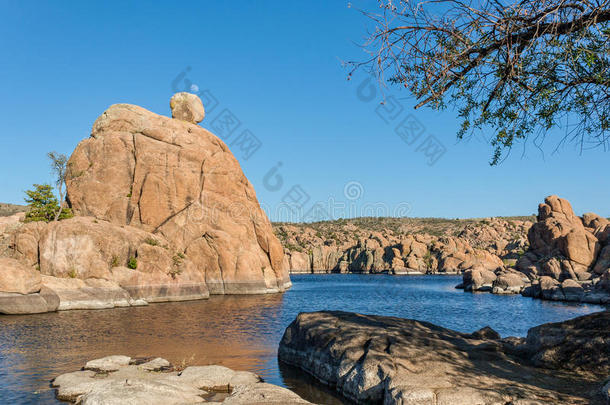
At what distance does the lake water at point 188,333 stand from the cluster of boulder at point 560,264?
8354 millimetres

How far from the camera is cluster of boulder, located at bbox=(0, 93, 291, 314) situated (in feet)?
141

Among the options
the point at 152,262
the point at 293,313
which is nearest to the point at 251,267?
the point at 152,262

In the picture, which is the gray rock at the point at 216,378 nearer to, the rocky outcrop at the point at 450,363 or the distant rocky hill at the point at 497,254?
the rocky outcrop at the point at 450,363

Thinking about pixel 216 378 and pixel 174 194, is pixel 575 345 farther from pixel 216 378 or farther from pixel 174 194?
pixel 174 194

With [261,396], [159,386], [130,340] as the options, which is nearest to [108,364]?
[159,386]

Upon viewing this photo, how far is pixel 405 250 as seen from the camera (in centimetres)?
13750

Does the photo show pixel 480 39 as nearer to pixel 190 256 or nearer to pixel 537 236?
pixel 190 256

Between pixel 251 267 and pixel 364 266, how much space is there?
3532 inches

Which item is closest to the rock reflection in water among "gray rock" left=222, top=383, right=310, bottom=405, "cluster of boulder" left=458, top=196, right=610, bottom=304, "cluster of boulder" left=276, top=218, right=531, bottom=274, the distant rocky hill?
"gray rock" left=222, top=383, right=310, bottom=405

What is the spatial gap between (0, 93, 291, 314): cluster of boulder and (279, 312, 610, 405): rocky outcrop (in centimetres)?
3051

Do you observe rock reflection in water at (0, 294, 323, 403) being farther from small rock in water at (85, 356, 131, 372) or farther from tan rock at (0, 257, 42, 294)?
tan rock at (0, 257, 42, 294)

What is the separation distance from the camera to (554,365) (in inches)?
529

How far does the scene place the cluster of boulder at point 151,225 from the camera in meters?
43.0

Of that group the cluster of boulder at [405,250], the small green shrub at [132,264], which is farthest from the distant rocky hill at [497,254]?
the small green shrub at [132,264]
